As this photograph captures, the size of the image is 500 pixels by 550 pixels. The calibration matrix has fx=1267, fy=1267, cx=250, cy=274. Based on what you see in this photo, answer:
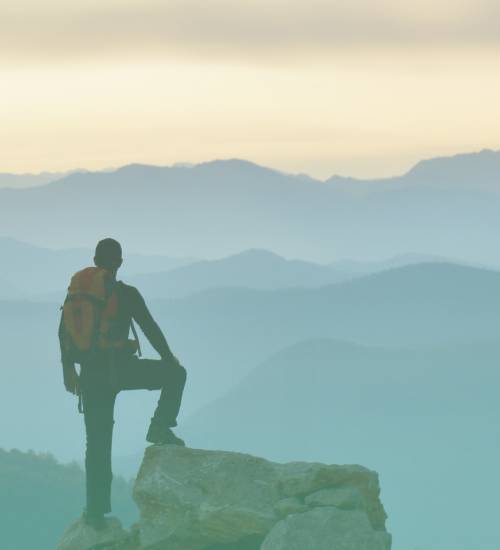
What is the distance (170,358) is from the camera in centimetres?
1792

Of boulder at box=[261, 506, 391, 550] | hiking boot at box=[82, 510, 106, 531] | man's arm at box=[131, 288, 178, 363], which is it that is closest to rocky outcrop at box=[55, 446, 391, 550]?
boulder at box=[261, 506, 391, 550]

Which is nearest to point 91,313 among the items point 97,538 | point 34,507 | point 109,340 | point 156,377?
point 109,340

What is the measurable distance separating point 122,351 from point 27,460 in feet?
557

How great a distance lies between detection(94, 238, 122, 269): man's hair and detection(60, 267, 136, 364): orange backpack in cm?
18

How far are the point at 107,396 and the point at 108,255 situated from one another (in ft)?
6.85

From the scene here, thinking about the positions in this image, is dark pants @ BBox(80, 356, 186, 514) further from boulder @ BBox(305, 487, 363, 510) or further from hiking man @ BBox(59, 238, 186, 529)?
boulder @ BBox(305, 487, 363, 510)

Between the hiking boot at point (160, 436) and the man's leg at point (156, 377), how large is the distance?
498 mm

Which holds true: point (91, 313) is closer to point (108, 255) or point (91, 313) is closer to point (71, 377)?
point (108, 255)

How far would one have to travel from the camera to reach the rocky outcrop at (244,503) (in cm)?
1694

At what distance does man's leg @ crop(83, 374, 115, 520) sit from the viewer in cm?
1858

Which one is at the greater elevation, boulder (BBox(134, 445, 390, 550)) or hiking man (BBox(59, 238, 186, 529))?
hiking man (BBox(59, 238, 186, 529))

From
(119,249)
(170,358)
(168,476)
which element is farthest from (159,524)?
(119,249)

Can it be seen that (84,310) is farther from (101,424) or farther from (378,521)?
(378,521)

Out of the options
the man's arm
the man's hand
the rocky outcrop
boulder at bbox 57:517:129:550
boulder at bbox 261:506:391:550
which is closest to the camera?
boulder at bbox 261:506:391:550
